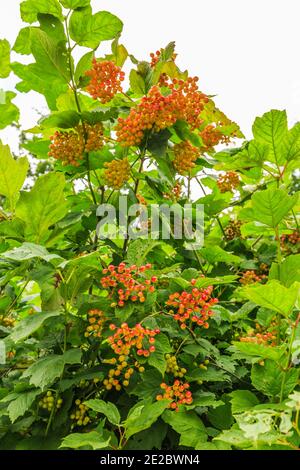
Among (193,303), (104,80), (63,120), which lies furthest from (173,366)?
(104,80)

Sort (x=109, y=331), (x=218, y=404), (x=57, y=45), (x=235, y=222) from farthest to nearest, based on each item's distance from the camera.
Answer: (x=235, y=222)
(x=57, y=45)
(x=109, y=331)
(x=218, y=404)

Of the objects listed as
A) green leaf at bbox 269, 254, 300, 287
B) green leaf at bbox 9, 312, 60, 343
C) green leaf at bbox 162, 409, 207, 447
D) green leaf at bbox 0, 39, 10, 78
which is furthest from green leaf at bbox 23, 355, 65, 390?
green leaf at bbox 0, 39, 10, 78

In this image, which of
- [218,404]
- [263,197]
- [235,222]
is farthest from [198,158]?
[218,404]

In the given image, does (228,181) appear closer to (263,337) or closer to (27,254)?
(263,337)

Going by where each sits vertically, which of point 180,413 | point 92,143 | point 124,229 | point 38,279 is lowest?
point 180,413

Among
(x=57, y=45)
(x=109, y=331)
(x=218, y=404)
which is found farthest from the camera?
(x=57, y=45)

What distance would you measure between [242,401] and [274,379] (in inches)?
4.6

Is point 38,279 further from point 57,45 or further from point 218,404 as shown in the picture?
point 57,45

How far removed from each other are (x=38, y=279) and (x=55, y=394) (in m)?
0.39

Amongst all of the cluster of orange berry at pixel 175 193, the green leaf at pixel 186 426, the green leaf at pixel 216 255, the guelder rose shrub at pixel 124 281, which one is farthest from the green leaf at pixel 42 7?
the green leaf at pixel 186 426

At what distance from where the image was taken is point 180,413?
61.8 inches

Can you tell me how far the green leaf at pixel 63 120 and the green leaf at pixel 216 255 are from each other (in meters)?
0.70

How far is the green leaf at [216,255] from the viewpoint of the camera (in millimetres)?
2043

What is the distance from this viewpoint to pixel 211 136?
2.38 meters
